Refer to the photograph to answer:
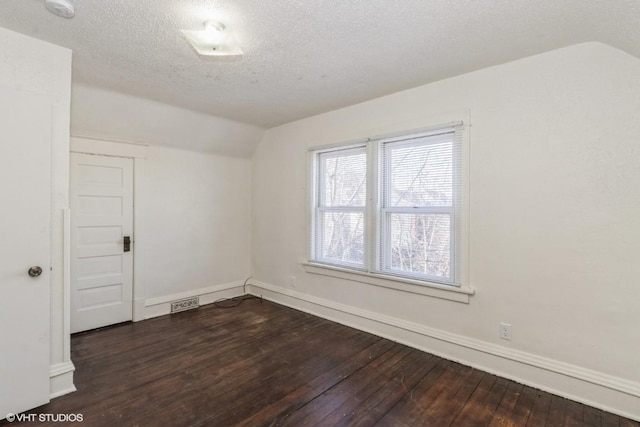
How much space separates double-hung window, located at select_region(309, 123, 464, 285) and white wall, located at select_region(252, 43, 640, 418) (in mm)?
193

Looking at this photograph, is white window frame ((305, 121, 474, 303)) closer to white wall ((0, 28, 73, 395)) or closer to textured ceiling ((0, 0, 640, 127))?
textured ceiling ((0, 0, 640, 127))

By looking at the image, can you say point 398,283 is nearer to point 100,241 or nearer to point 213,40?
point 213,40

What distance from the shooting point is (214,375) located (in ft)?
8.10

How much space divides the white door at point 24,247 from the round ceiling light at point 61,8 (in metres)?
0.59

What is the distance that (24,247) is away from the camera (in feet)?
6.65

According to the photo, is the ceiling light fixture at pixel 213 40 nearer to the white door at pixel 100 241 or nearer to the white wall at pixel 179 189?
the white wall at pixel 179 189

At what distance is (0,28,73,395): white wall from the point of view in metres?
2.11

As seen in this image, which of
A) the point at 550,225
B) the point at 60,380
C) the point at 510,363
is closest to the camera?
the point at 60,380

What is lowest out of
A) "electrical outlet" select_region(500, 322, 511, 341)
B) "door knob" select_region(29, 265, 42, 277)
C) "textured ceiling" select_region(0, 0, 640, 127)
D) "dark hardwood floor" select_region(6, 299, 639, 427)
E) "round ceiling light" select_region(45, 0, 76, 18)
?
"dark hardwood floor" select_region(6, 299, 639, 427)

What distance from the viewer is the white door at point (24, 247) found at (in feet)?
6.41

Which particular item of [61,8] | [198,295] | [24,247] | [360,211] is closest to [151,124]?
[61,8]

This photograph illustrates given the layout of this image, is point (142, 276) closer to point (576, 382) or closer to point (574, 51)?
point (576, 382)

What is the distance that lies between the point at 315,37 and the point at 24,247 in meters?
2.35

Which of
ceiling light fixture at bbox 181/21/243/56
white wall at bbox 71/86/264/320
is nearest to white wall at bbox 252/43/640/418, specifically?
ceiling light fixture at bbox 181/21/243/56
